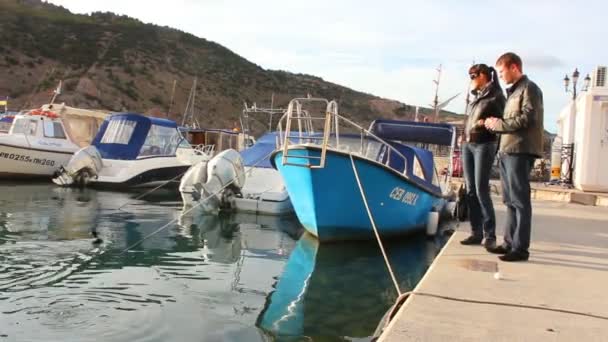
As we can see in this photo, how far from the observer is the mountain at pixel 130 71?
56531 mm

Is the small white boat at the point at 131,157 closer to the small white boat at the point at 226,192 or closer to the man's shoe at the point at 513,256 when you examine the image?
the small white boat at the point at 226,192

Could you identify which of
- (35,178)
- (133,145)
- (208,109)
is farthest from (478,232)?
(208,109)

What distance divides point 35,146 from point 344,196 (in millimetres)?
13643

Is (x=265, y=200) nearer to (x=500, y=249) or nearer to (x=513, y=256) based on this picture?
(x=500, y=249)

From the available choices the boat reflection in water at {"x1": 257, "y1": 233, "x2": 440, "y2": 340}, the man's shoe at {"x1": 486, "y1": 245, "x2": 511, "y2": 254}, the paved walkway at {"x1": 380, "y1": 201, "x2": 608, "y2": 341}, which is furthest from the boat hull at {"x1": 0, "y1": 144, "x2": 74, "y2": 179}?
the man's shoe at {"x1": 486, "y1": 245, "x2": 511, "y2": 254}

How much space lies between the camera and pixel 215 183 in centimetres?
1202

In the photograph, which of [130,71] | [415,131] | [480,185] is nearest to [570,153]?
[415,131]

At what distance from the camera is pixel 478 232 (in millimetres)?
6121

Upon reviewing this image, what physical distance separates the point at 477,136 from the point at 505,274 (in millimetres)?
1612

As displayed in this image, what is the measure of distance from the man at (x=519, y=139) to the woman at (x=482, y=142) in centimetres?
38

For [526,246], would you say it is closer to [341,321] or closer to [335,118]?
[341,321]

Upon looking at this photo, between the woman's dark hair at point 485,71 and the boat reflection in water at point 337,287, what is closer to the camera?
the boat reflection in water at point 337,287

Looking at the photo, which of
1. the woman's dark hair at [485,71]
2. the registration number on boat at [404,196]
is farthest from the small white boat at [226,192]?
the woman's dark hair at [485,71]

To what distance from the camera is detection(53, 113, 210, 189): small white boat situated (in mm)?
17062
